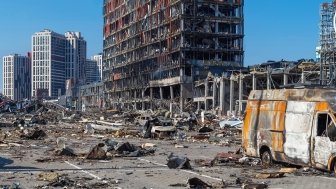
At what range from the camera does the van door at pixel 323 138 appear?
46.9 feet

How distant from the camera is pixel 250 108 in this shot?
1852 cm

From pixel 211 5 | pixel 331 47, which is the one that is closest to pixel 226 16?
pixel 211 5

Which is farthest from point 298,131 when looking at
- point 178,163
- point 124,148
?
point 124,148

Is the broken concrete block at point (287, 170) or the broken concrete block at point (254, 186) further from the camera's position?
the broken concrete block at point (287, 170)

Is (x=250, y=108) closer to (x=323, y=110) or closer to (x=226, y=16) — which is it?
(x=323, y=110)

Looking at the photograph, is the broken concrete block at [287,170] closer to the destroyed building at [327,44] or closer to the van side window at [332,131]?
the van side window at [332,131]

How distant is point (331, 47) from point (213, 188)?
42.2 metres

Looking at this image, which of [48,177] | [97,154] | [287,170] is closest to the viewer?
[48,177]

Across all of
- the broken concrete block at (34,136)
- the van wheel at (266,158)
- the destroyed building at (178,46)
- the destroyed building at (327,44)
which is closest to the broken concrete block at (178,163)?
the van wheel at (266,158)

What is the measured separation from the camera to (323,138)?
14.6 meters

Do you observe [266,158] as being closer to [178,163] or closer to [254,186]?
[178,163]

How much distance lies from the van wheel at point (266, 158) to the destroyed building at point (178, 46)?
222 feet

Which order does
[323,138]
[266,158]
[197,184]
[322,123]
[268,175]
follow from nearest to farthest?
[197,184], [268,175], [323,138], [322,123], [266,158]

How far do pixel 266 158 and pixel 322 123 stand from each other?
282 cm
